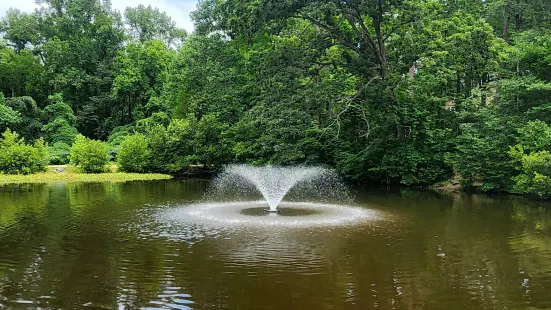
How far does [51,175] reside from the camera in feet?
97.3

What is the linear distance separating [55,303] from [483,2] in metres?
34.3

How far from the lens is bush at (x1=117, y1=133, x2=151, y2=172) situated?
3375 centimetres

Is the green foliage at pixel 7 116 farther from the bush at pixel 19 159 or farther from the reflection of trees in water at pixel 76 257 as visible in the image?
the reflection of trees in water at pixel 76 257

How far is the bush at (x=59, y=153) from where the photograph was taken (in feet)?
124

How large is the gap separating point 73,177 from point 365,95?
63.5 ft

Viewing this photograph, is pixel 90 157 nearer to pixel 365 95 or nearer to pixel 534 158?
pixel 365 95

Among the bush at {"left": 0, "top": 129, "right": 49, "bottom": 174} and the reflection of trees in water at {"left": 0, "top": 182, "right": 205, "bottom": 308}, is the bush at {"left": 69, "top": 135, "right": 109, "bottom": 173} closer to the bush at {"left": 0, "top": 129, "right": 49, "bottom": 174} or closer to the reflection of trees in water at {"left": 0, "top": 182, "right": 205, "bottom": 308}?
the bush at {"left": 0, "top": 129, "right": 49, "bottom": 174}

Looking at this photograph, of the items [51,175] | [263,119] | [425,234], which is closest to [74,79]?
[51,175]

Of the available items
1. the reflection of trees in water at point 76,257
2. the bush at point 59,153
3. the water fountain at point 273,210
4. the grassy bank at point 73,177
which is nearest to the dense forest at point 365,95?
the bush at point 59,153

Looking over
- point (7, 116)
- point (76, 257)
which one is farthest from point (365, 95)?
point (7, 116)

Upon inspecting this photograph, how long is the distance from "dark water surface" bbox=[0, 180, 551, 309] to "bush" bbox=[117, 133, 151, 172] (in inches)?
756

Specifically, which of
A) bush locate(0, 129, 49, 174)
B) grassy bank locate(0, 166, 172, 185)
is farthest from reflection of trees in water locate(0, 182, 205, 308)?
bush locate(0, 129, 49, 174)

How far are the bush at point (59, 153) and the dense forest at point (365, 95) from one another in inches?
6.2

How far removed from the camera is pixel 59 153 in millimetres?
38344
